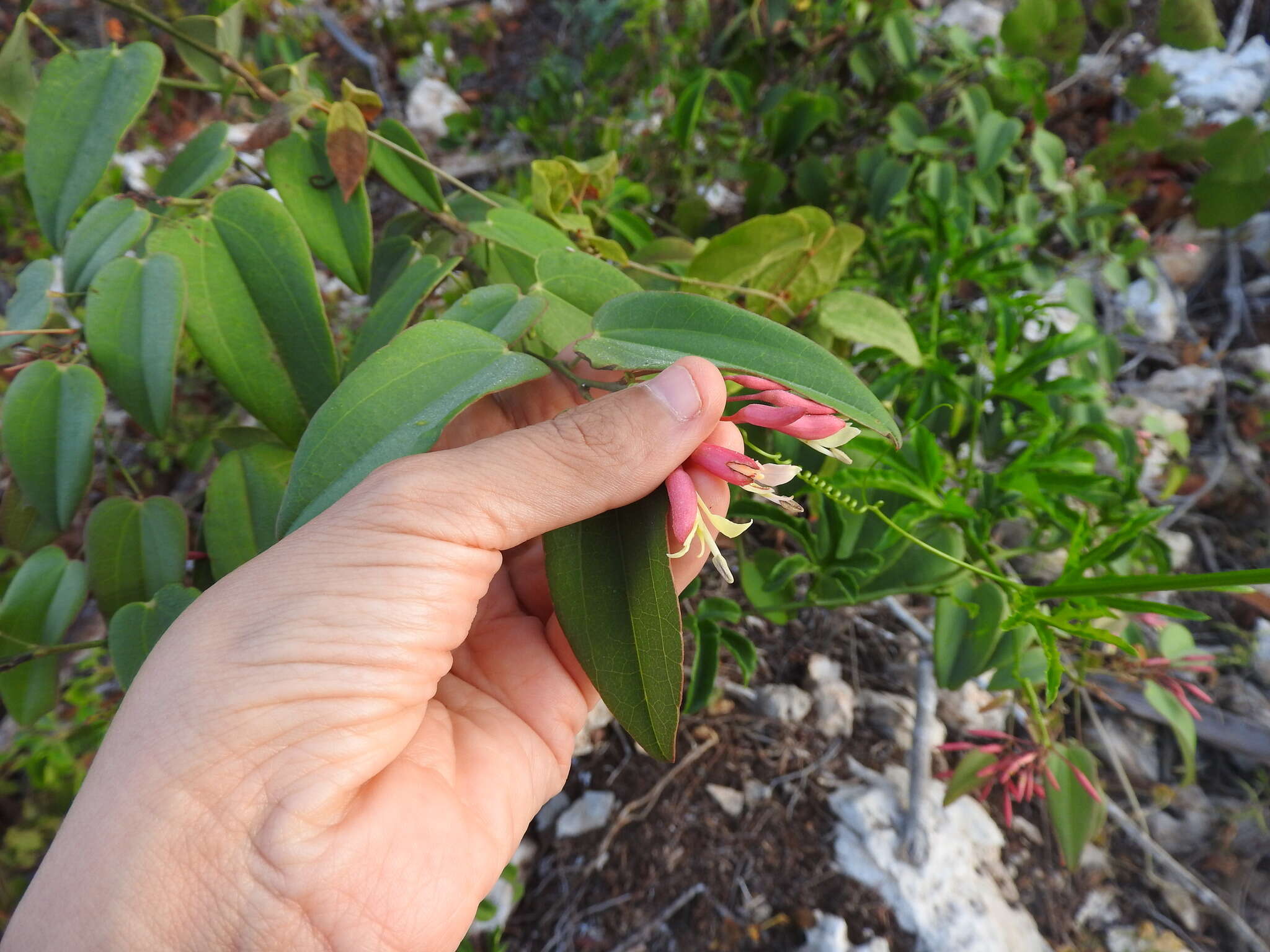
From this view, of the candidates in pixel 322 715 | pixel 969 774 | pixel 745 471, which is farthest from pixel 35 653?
pixel 969 774

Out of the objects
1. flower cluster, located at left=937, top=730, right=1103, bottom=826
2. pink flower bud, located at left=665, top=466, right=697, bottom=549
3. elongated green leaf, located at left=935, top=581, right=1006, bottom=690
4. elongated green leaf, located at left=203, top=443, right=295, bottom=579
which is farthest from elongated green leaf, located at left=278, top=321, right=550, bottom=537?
flower cluster, located at left=937, top=730, right=1103, bottom=826

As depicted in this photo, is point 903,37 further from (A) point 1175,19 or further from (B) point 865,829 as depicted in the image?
(B) point 865,829

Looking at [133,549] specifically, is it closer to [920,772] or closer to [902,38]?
[920,772]

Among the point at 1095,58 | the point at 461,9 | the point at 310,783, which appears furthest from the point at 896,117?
the point at 461,9

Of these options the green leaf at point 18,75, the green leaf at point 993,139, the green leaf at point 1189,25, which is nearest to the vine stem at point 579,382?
the green leaf at point 18,75

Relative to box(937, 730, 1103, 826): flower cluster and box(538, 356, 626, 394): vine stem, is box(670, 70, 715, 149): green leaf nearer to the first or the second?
box(538, 356, 626, 394): vine stem
